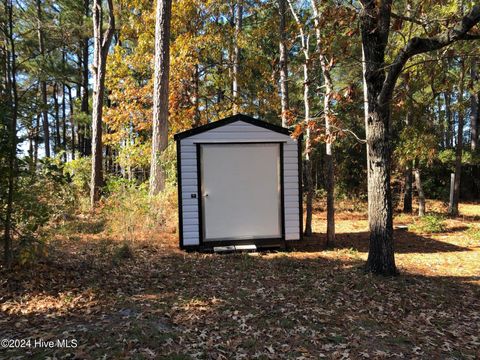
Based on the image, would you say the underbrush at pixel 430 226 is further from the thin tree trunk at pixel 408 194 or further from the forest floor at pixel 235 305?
the forest floor at pixel 235 305

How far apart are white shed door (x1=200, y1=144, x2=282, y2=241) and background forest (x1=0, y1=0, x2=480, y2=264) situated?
0.98m

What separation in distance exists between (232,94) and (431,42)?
35.9 feet

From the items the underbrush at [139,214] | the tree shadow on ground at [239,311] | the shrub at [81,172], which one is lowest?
the tree shadow on ground at [239,311]

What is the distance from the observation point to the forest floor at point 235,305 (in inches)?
132

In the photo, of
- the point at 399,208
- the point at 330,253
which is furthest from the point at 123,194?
the point at 399,208

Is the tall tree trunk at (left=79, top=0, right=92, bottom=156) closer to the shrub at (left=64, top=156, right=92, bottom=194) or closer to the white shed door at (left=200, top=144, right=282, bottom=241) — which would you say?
the shrub at (left=64, top=156, right=92, bottom=194)

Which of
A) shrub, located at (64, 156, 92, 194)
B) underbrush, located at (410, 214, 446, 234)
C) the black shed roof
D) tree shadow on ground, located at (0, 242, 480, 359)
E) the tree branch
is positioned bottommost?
tree shadow on ground, located at (0, 242, 480, 359)

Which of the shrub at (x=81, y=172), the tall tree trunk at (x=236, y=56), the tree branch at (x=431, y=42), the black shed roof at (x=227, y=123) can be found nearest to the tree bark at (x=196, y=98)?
the tall tree trunk at (x=236, y=56)

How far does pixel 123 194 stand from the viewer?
7.89 metres

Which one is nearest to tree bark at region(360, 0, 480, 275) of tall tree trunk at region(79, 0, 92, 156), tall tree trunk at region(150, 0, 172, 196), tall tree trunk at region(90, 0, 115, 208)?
tall tree trunk at region(150, 0, 172, 196)

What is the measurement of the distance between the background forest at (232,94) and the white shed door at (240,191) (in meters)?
0.98

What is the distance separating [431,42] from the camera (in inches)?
186

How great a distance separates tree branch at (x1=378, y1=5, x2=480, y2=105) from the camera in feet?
14.2

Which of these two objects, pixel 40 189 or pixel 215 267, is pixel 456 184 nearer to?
pixel 215 267
